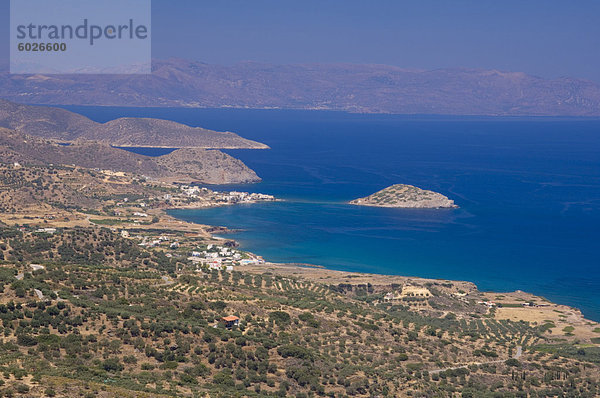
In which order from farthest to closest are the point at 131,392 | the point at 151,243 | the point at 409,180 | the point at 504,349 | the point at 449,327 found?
1. the point at 409,180
2. the point at 151,243
3. the point at 449,327
4. the point at 504,349
5. the point at 131,392

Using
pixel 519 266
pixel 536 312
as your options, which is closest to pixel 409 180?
pixel 519 266

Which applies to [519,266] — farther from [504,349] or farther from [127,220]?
[127,220]

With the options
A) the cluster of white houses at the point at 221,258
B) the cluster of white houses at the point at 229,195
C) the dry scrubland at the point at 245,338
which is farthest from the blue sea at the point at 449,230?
the dry scrubland at the point at 245,338

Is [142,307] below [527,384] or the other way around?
the other way around

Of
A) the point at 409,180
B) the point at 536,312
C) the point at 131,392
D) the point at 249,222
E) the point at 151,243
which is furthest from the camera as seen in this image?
the point at 409,180

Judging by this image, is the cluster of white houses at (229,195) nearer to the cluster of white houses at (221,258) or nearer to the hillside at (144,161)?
the hillside at (144,161)

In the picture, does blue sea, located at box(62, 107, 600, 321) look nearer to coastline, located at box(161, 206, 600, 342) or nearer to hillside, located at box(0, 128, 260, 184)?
coastline, located at box(161, 206, 600, 342)

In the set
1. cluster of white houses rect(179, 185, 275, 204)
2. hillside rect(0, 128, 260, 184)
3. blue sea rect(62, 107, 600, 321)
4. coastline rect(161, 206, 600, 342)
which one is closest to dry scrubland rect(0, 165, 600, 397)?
coastline rect(161, 206, 600, 342)
